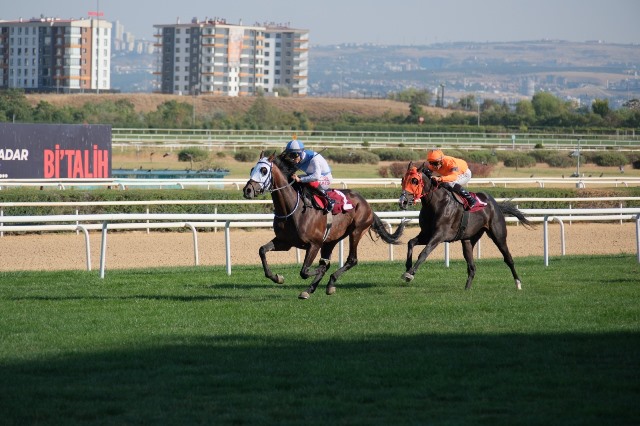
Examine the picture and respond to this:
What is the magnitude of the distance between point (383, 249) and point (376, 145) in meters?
35.3

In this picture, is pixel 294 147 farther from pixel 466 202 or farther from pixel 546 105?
pixel 546 105

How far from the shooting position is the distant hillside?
87.7 metres

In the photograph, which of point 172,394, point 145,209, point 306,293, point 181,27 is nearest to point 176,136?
point 145,209

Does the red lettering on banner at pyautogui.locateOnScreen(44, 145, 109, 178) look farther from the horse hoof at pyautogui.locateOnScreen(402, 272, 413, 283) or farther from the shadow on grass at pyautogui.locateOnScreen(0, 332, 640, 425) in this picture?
the shadow on grass at pyautogui.locateOnScreen(0, 332, 640, 425)

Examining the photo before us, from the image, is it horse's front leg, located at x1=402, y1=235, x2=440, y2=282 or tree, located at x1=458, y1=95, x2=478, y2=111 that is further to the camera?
tree, located at x1=458, y1=95, x2=478, y2=111

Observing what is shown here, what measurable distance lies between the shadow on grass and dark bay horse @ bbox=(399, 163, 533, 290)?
3.01m

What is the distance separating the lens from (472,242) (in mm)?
11000

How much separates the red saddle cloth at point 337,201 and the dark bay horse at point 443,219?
0.53 metres

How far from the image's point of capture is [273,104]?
326ft

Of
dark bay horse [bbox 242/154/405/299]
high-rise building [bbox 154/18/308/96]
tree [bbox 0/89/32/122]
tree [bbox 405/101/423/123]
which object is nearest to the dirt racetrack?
dark bay horse [bbox 242/154/405/299]

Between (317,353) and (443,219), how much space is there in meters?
3.95

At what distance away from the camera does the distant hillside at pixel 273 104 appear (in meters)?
87.7

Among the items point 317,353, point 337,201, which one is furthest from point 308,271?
point 317,353

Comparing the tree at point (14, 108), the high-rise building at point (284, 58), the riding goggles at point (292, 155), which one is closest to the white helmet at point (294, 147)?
the riding goggles at point (292, 155)
